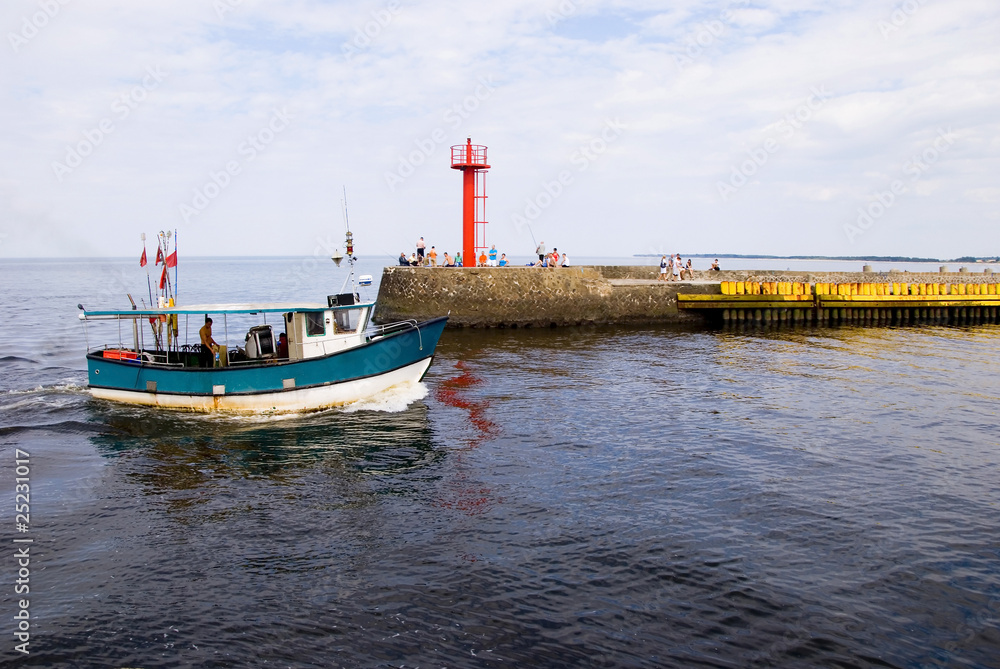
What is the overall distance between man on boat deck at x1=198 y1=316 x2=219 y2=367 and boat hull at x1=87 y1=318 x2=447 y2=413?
679 millimetres

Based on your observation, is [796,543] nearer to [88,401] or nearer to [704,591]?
[704,591]

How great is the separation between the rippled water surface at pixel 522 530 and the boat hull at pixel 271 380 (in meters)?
0.56

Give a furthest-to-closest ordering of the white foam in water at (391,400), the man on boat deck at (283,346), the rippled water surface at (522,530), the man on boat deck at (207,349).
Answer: the man on boat deck at (283,346), the white foam in water at (391,400), the man on boat deck at (207,349), the rippled water surface at (522,530)

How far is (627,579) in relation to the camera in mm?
8234

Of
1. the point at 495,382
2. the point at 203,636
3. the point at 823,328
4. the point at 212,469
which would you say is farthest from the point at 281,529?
the point at 823,328

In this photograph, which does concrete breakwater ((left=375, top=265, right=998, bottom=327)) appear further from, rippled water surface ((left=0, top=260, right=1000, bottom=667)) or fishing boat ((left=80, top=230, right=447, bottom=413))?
rippled water surface ((left=0, top=260, right=1000, bottom=667))

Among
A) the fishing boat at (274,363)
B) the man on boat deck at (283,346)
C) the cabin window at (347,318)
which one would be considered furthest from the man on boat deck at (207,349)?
the cabin window at (347,318)

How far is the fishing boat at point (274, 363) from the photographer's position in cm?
1664

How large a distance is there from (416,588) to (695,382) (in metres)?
13.7

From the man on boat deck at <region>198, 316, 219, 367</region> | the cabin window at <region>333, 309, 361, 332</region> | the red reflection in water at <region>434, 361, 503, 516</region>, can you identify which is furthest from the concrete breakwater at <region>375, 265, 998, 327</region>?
the man on boat deck at <region>198, 316, 219, 367</region>

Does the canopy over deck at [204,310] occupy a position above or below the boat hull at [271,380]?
above

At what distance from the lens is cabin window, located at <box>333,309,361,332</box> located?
57.3ft

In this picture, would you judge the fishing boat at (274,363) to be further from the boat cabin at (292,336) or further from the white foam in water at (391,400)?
the white foam in water at (391,400)

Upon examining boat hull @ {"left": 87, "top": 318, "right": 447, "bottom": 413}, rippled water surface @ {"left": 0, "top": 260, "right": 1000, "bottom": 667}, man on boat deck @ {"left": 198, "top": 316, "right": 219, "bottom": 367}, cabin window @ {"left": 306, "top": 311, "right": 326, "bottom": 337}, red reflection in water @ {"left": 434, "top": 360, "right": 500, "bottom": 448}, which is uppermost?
cabin window @ {"left": 306, "top": 311, "right": 326, "bottom": 337}
